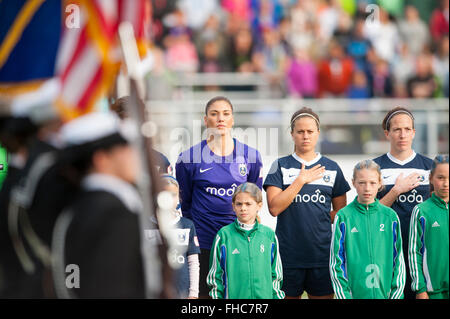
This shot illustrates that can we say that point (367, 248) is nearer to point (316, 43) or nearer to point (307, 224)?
point (307, 224)

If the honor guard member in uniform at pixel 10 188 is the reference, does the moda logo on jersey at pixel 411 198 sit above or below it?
above

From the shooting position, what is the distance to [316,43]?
12.5 m

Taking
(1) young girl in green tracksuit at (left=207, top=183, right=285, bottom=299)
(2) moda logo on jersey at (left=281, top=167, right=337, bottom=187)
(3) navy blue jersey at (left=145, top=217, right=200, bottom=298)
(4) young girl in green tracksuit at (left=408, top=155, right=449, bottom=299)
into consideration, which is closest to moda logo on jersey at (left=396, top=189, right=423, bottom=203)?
(4) young girl in green tracksuit at (left=408, top=155, right=449, bottom=299)

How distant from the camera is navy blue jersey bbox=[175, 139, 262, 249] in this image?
5.91m

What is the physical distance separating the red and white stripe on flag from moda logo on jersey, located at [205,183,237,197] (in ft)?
8.45

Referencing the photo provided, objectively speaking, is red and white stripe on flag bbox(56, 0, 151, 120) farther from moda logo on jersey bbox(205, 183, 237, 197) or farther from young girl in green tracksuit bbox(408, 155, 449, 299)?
young girl in green tracksuit bbox(408, 155, 449, 299)

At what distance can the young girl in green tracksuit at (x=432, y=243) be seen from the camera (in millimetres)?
5258

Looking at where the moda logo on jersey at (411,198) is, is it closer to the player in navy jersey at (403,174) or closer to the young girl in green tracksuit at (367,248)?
the player in navy jersey at (403,174)

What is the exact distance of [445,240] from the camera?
17.3ft

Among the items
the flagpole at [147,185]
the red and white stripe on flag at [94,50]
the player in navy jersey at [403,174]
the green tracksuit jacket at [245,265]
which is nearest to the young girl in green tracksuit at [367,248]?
the player in navy jersey at [403,174]

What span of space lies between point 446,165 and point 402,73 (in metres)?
7.17

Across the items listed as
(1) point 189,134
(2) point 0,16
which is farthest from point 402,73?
(2) point 0,16

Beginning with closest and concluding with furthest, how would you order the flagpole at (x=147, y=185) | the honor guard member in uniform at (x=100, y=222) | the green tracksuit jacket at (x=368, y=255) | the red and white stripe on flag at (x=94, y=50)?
the honor guard member in uniform at (x=100, y=222), the flagpole at (x=147, y=185), the red and white stripe on flag at (x=94, y=50), the green tracksuit jacket at (x=368, y=255)

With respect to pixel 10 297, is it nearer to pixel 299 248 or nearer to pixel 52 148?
pixel 52 148
